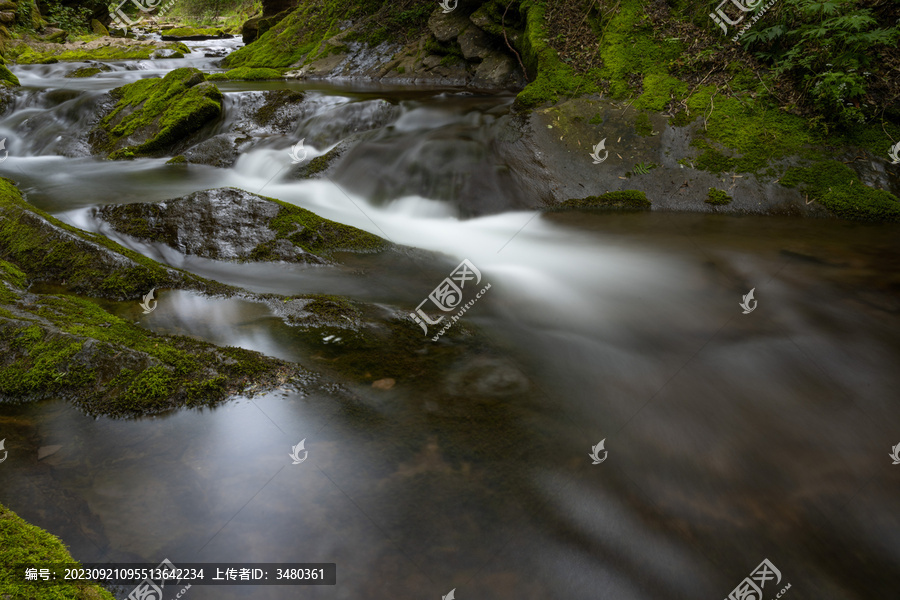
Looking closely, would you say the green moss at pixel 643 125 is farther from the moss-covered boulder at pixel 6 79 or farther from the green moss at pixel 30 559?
the moss-covered boulder at pixel 6 79

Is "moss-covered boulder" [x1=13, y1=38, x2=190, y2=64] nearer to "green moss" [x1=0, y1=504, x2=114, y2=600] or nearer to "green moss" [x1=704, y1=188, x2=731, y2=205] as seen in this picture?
"green moss" [x1=704, y1=188, x2=731, y2=205]

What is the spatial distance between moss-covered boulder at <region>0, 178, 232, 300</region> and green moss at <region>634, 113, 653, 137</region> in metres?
6.43

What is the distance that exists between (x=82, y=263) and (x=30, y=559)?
3.32 metres

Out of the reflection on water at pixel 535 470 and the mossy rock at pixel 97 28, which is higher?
the reflection on water at pixel 535 470

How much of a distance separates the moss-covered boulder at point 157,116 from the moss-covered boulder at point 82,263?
17.9 ft

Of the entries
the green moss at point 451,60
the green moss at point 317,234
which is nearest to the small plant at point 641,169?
the green moss at point 317,234

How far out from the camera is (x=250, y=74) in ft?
52.9

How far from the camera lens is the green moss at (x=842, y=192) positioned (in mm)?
6492

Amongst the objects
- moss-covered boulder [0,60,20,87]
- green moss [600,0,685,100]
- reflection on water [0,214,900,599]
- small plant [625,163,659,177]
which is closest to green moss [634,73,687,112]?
green moss [600,0,685,100]

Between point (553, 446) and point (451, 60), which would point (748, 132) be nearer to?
point (553, 446)

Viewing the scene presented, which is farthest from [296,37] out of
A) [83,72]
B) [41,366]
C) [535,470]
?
[535,470]

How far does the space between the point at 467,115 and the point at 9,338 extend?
25.7 ft

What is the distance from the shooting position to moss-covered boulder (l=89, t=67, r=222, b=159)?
9.27 metres

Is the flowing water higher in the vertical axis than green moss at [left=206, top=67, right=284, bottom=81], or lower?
higher
